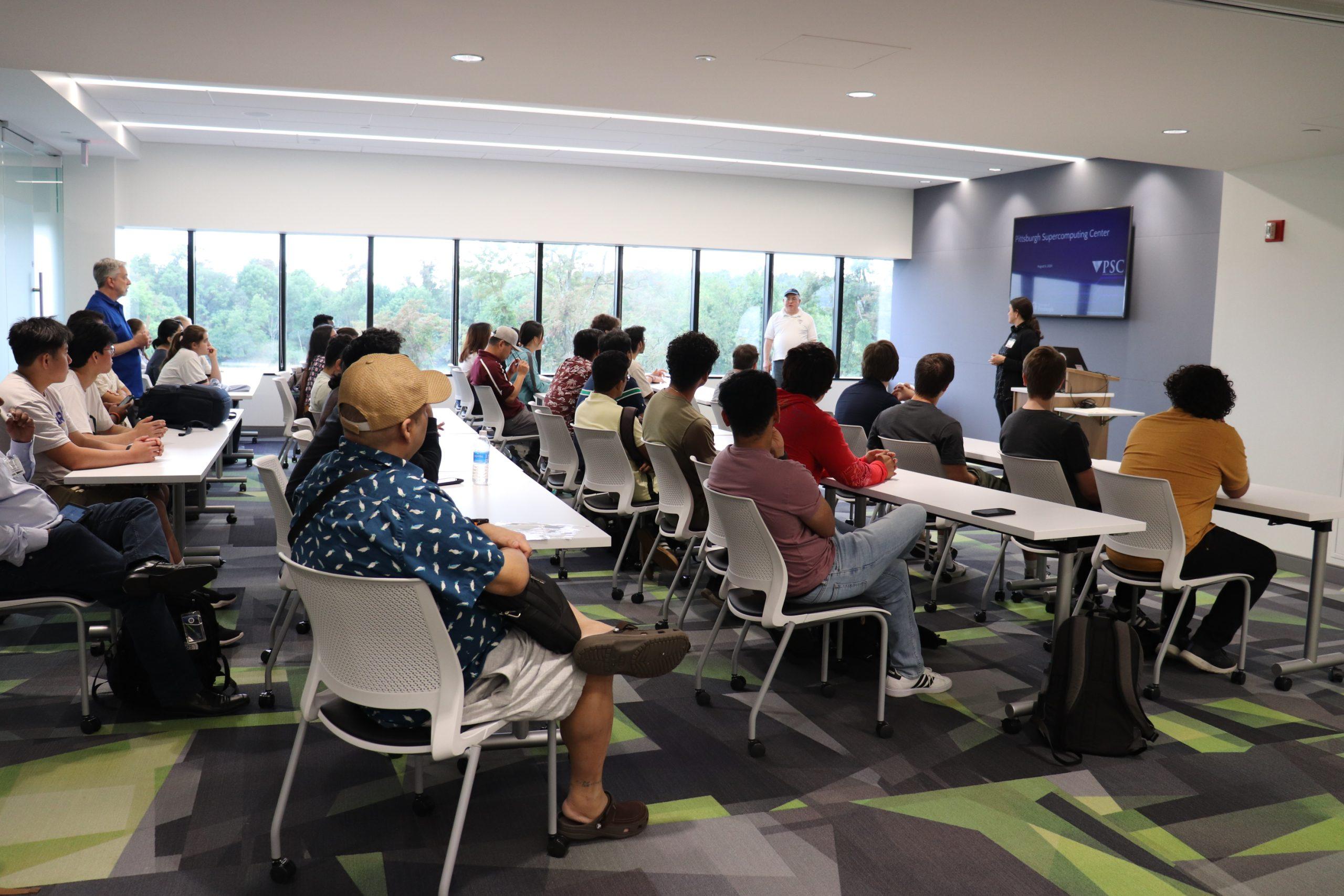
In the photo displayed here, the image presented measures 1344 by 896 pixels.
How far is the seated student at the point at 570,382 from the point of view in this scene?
21.5 feet

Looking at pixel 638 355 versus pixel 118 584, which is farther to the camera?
pixel 638 355

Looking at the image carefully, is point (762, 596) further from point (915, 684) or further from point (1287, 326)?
point (1287, 326)

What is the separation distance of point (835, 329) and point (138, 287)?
8.63m

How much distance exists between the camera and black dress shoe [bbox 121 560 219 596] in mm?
3258

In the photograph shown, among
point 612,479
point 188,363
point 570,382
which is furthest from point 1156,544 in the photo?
point 188,363

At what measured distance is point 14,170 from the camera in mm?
8305

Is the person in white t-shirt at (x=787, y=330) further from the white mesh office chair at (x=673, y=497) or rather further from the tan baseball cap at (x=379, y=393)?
the tan baseball cap at (x=379, y=393)

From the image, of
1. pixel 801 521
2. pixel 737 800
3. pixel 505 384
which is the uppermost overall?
pixel 505 384

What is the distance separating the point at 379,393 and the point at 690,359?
8.91 ft

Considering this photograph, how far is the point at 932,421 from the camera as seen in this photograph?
505 centimetres

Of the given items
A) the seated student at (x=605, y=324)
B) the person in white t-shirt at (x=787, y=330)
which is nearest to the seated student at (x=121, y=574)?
the seated student at (x=605, y=324)

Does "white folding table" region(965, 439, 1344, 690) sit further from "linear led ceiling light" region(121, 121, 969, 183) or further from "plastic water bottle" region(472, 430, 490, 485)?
"linear led ceiling light" region(121, 121, 969, 183)

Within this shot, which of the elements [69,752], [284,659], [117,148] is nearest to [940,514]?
[284,659]

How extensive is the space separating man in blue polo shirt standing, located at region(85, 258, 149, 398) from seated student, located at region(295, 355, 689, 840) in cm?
558
